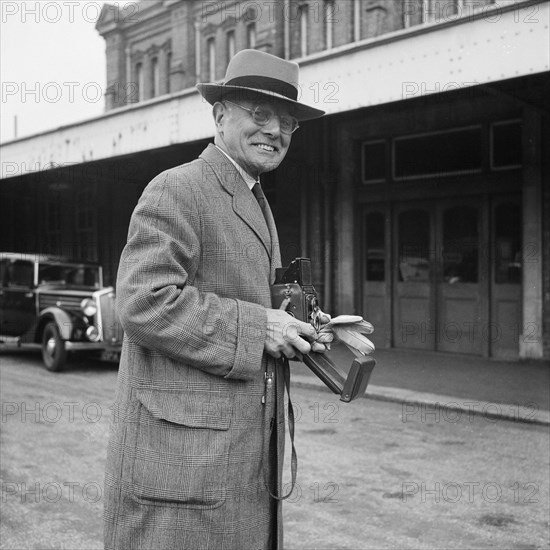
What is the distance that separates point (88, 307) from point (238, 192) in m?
9.44

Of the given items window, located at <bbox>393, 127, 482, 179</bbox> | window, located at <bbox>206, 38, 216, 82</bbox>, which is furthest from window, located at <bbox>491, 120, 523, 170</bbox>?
window, located at <bbox>206, 38, 216, 82</bbox>

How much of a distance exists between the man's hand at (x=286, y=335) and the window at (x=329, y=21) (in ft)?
49.9

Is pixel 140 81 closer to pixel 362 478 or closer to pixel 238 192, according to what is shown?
pixel 362 478

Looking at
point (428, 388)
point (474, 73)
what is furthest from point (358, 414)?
point (474, 73)

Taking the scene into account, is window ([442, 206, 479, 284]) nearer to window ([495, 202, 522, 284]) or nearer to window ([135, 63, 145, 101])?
window ([495, 202, 522, 284])

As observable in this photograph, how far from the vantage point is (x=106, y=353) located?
36.2 ft

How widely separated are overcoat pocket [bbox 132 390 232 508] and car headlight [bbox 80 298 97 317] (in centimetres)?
943

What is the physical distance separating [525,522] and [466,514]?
1.14ft

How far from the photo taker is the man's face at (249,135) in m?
2.06

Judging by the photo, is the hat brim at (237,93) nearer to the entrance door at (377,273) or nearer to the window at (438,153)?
the window at (438,153)

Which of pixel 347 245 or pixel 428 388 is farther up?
pixel 347 245

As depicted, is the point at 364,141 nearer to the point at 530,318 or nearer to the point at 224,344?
the point at 530,318

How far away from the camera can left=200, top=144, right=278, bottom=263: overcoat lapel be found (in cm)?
203

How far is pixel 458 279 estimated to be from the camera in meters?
11.8
